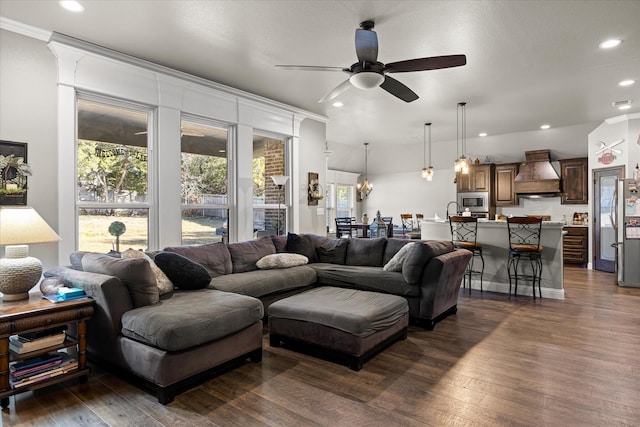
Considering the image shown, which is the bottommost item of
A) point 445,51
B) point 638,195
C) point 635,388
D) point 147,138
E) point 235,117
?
point 635,388

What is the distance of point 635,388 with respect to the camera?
255 centimetres

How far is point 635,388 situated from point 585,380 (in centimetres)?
28

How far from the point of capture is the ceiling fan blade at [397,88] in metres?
3.50

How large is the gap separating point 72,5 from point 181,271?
7.64 feet

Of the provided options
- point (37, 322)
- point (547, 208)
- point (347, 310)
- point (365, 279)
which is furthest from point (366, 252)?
point (547, 208)

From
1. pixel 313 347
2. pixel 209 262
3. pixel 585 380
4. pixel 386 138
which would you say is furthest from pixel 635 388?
pixel 386 138

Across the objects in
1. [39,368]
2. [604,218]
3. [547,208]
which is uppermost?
[547,208]

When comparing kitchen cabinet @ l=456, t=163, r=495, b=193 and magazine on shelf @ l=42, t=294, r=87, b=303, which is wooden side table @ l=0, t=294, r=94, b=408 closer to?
magazine on shelf @ l=42, t=294, r=87, b=303

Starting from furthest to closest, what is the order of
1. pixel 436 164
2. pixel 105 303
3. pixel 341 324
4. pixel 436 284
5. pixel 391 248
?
pixel 436 164 < pixel 391 248 < pixel 436 284 < pixel 341 324 < pixel 105 303

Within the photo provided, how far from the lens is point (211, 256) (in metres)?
4.09

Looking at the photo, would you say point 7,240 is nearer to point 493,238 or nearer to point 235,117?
point 235,117

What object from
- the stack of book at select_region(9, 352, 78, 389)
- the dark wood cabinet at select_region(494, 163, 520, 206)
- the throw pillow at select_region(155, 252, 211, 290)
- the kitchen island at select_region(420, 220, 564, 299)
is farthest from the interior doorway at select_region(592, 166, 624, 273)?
the stack of book at select_region(9, 352, 78, 389)

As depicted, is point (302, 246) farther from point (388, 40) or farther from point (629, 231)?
point (629, 231)

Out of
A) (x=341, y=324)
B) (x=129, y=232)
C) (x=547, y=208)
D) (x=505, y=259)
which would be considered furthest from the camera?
(x=547, y=208)
